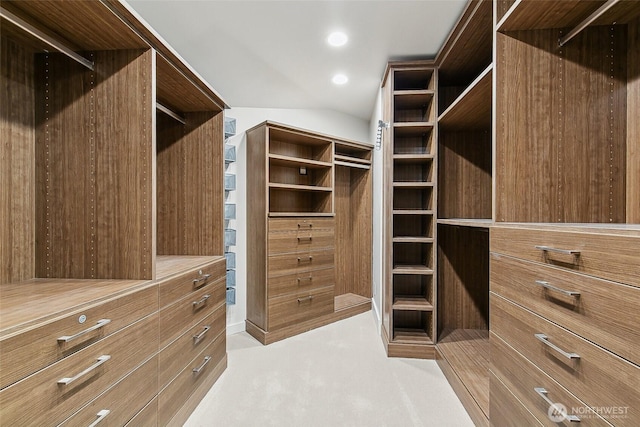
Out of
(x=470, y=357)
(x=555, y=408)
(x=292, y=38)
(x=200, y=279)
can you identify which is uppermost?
(x=292, y=38)

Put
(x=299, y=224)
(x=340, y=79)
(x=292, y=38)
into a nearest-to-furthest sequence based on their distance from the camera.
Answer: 1. (x=292, y=38)
2. (x=340, y=79)
3. (x=299, y=224)

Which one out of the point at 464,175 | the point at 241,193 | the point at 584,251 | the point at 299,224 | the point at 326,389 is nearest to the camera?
the point at 584,251

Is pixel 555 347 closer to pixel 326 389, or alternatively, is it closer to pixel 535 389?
pixel 535 389

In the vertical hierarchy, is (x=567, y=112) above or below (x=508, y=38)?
below

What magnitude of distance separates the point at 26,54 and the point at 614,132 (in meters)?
2.73

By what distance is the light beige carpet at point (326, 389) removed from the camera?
171 cm

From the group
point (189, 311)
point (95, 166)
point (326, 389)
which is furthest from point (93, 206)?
point (326, 389)

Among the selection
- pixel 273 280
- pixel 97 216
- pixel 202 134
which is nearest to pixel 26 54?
pixel 97 216

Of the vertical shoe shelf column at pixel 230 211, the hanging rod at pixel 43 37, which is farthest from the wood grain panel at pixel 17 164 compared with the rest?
Result: the vertical shoe shelf column at pixel 230 211

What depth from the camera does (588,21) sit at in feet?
3.94

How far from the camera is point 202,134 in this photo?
228 centimetres

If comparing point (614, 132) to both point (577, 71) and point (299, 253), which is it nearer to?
point (577, 71)

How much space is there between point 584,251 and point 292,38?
2.12m

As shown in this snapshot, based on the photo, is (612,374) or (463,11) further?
(463,11)
